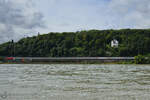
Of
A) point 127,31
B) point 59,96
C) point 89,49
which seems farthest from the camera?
point 127,31

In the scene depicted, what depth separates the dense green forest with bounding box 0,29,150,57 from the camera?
354 ft

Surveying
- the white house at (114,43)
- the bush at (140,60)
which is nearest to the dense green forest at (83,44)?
the white house at (114,43)

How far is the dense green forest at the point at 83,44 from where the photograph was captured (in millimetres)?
107812

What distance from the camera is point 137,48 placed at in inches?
4183

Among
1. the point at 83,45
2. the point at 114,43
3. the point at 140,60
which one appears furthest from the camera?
the point at 83,45

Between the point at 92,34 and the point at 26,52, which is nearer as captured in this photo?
the point at 26,52

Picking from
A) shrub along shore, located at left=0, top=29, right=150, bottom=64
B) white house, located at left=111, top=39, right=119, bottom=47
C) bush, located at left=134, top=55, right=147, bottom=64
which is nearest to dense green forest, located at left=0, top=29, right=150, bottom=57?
shrub along shore, located at left=0, top=29, right=150, bottom=64

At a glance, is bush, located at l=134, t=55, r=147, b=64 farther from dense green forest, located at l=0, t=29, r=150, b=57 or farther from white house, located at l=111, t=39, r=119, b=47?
white house, located at l=111, t=39, r=119, b=47

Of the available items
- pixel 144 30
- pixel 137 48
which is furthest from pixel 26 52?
pixel 144 30

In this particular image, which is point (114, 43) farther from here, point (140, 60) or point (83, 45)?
point (140, 60)

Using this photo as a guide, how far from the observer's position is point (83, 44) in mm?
117812

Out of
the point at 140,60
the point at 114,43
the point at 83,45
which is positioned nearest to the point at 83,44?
the point at 83,45

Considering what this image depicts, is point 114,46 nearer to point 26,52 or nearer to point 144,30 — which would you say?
point 144,30

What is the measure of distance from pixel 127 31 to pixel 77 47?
29.6 metres
